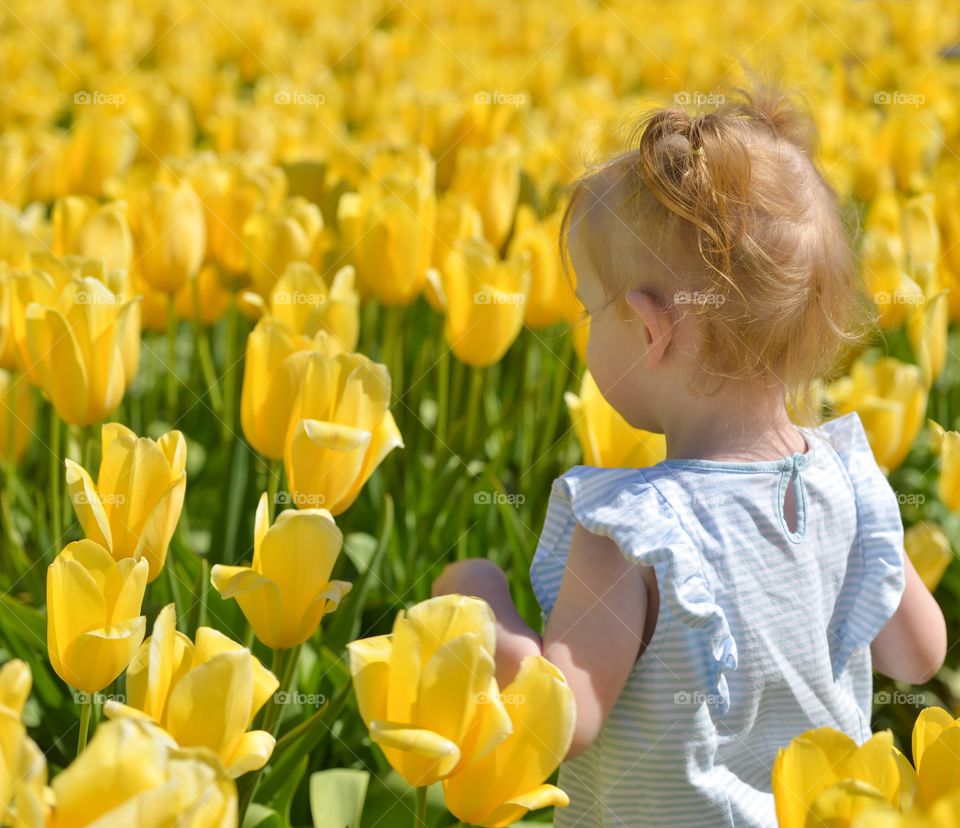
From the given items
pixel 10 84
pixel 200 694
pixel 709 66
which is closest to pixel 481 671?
pixel 200 694

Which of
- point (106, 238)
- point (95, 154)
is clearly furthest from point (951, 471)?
point (95, 154)

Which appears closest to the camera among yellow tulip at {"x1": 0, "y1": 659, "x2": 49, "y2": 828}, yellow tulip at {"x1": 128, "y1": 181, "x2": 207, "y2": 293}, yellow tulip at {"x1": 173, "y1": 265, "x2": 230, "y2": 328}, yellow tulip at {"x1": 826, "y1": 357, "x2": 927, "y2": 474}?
yellow tulip at {"x1": 0, "y1": 659, "x2": 49, "y2": 828}

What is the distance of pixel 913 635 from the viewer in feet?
5.12

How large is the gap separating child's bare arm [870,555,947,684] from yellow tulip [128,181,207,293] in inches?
48.7

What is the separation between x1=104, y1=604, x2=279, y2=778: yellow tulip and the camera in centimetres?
103

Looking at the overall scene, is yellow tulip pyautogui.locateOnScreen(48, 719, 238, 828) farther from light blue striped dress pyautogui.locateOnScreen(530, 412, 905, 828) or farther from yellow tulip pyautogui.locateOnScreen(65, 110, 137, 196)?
yellow tulip pyautogui.locateOnScreen(65, 110, 137, 196)

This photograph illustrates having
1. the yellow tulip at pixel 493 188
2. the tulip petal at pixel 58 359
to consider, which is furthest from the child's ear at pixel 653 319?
the yellow tulip at pixel 493 188

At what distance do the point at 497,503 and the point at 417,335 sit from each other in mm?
806

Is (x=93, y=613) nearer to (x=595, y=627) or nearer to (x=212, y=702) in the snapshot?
(x=212, y=702)

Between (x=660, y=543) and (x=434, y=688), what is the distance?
349 millimetres

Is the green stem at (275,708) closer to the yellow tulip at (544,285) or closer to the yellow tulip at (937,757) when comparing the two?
the yellow tulip at (937,757)

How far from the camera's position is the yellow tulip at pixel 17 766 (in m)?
0.83

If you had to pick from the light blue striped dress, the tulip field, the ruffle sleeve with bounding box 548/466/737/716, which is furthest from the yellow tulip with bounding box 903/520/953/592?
the ruffle sleeve with bounding box 548/466/737/716

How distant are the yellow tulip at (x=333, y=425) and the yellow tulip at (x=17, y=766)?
0.50 m
